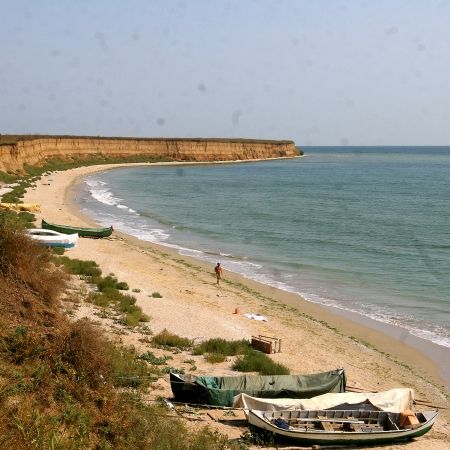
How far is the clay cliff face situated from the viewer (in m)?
111

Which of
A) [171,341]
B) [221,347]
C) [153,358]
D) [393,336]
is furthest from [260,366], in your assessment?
[393,336]

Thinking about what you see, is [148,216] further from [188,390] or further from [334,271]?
[188,390]

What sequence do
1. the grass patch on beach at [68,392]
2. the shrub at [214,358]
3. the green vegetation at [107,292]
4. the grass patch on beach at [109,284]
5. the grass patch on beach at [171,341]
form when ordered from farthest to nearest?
the grass patch on beach at [109,284]
the green vegetation at [107,292]
the grass patch on beach at [171,341]
the shrub at [214,358]
the grass patch on beach at [68,392]

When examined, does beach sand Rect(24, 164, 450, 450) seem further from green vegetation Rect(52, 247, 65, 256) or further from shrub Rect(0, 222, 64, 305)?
shrub Rect(0, 222, 64, 305)

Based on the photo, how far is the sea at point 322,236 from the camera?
2744 centimetres

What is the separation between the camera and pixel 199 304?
24.3 metres

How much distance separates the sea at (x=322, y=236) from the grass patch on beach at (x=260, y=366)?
7.52 metres

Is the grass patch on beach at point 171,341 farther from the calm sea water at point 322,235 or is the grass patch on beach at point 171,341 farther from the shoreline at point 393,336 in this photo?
the calm sea water at point 322,235

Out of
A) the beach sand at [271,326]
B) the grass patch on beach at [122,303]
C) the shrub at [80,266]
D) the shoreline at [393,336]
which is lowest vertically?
the shoreline at [393,336]

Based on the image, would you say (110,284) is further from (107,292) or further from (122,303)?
(122,303)

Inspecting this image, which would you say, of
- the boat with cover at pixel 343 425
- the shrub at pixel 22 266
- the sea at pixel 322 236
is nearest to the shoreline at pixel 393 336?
the sea at pixel 322 236

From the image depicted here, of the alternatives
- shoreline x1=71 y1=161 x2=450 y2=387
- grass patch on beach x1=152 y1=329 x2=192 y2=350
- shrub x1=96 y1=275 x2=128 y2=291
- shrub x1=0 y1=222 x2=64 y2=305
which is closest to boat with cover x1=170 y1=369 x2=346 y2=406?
grass patch on beach x1=152 y1=329 x2=192 y2=350

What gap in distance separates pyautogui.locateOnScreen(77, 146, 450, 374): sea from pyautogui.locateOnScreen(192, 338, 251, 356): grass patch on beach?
7526 mm

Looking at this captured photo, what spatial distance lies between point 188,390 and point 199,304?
33.2 feet
